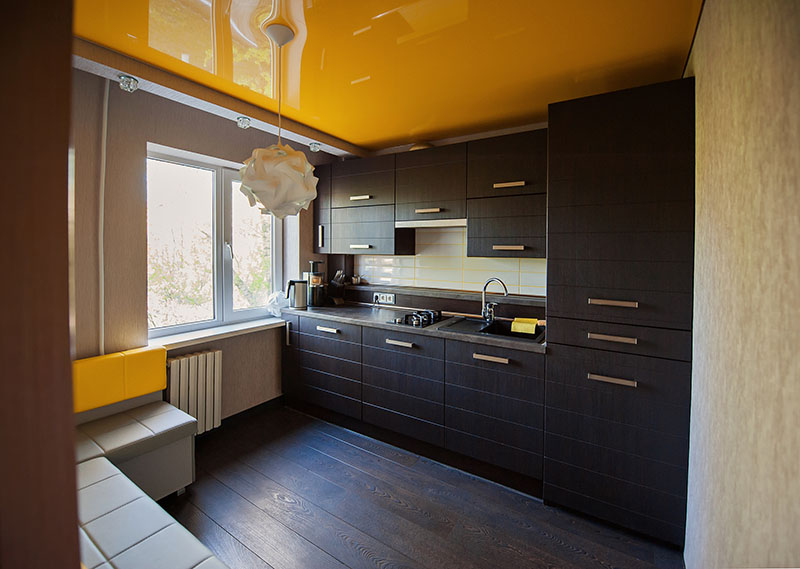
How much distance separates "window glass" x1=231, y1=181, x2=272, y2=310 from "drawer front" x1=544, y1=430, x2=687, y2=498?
2.54m

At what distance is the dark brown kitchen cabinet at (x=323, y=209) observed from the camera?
3562mm

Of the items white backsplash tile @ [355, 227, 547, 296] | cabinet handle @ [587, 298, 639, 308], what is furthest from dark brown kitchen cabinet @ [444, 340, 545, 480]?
white backsplash tile @ [355, 227, 547, 296]

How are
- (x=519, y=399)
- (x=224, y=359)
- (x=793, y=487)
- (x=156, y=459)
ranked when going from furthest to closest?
(x=224, y=359) → (x=519, y=399) → (x=156, y=459) → (x=793, y=487)

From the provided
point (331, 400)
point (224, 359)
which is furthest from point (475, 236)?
point (224, 359)

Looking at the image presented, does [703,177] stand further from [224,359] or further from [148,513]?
[224,359]

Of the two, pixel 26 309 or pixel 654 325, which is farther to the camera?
pixel 654 325

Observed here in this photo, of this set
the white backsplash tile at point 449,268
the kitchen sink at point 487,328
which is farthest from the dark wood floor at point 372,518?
the white backsplash tile at point 449,268

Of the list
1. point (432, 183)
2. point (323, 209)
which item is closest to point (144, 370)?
point (323, 209)

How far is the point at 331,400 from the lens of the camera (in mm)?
3102

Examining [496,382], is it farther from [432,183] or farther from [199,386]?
[199,386]

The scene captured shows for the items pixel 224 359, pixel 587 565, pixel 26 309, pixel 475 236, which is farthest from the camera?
pixel 224 359

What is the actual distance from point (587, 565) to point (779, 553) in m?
1.40

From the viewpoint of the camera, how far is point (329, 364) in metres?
3.11

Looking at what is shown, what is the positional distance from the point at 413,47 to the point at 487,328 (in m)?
1.76
